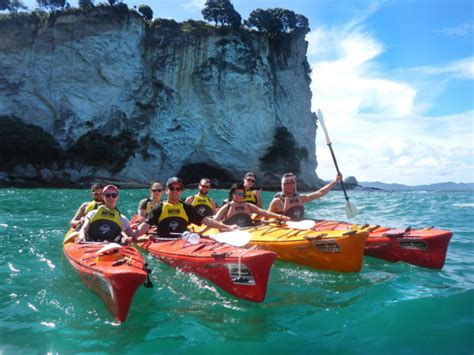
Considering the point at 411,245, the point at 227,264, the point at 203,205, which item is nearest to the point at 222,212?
the point at 203,205

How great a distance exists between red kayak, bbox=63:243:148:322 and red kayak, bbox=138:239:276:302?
2.75 feet

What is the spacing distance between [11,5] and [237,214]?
37.6 m

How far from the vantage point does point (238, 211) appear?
24.8ft

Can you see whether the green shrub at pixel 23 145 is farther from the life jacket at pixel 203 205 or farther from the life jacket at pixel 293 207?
the life jacket at pixel 293 207

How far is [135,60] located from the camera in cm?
3450

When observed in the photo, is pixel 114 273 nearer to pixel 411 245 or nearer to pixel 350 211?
pixel 411 245

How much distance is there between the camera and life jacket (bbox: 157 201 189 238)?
632 centimetres

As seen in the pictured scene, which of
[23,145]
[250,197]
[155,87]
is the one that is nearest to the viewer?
[250,197]

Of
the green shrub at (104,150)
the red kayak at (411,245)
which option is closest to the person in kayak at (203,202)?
the red kayak at (411,245)

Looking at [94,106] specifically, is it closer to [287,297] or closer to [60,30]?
[60,30]

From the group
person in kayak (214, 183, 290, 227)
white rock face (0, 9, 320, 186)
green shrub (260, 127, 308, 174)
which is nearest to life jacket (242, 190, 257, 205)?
person in kayak (214, 183, 290, 227)

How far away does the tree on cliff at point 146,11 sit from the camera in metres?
37.9

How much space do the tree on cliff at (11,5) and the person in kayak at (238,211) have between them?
120 ft

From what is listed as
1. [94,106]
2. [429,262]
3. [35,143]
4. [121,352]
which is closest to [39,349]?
[121,352]
